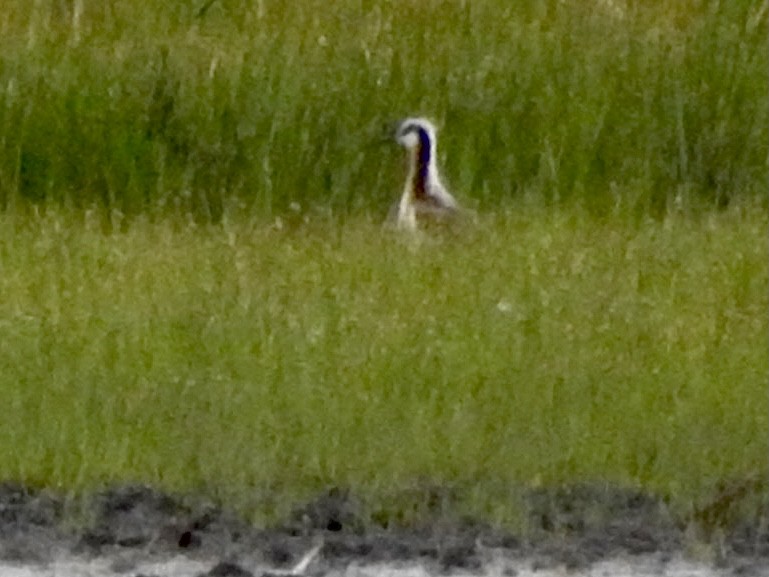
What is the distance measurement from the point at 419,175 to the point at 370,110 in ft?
2.15

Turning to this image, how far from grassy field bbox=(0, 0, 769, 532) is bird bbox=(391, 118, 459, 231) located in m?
0.19

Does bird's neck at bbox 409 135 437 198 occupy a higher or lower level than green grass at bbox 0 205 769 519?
higher

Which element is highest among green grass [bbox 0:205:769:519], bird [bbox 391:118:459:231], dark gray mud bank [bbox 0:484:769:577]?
bird [bbox 391:118:459:231]

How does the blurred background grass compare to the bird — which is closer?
the bird

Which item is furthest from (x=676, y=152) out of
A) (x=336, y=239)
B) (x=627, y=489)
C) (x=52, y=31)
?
(x=627, y=489)

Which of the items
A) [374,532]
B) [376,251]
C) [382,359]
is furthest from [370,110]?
[374,532]

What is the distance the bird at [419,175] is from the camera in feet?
35.5

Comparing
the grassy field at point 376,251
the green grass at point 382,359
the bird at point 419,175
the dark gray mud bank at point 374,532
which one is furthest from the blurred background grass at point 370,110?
the dark gray mud bank at point 374,532

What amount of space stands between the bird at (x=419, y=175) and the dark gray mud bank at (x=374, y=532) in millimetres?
3936

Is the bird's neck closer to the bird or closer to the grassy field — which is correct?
the bird

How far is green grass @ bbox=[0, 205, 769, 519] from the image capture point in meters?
7.19

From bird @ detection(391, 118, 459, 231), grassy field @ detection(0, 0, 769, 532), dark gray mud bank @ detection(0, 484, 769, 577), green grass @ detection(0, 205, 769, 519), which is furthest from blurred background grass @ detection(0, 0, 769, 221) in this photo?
dark gray mud bank @ detection(0, 484, 769, 577)

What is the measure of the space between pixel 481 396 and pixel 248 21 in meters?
4.83

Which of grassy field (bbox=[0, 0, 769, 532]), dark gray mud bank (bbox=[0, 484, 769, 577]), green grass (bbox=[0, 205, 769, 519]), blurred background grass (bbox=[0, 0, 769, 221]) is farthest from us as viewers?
blurred background grass (bbox=[0, 0, 769, 221])
